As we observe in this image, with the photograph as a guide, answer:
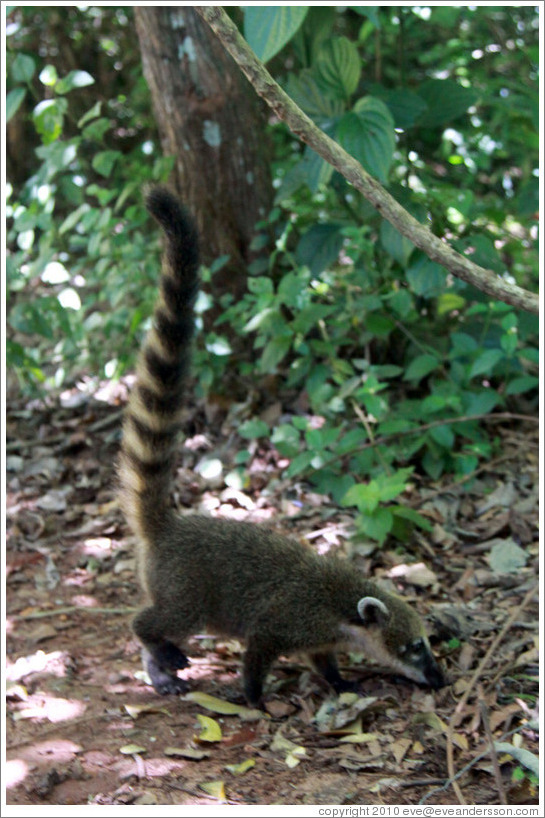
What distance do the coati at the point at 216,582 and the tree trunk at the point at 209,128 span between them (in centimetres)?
220

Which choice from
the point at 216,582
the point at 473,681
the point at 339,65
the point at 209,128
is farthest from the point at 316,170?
the point at 473,681

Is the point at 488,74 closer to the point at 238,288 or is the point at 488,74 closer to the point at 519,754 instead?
the point at 238,288

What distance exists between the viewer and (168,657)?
12.7 feet

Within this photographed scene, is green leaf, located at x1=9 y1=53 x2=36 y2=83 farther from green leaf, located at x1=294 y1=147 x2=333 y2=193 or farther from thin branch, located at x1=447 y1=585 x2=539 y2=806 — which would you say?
thin branch, located at x1=447 y1=585 x2=539 y2=806

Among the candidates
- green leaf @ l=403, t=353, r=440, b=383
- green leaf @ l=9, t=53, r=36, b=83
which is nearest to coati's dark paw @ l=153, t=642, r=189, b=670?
green leaf @ l=403, t=353, r=440, b=383

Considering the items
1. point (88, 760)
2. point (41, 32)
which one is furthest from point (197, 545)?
point (41, 32)

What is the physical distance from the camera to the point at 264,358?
519 centimetres

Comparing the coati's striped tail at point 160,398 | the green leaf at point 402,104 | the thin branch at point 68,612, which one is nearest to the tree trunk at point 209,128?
the green leaf at point 402,104

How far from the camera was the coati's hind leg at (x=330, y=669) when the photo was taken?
3.81m

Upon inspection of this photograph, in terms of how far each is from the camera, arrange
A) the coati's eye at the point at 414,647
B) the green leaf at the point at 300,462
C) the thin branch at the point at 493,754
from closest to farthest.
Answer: the thin branch at the point at 493,754, the coati's eye at the point at 414,647, the green leaf at the point at 300,462

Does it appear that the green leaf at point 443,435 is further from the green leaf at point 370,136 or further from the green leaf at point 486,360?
the green leaf at point 370,136

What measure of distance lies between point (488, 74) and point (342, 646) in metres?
5.77

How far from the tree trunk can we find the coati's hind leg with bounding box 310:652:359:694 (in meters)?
2.94

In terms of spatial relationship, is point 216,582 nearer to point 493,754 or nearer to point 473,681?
point 473,681
